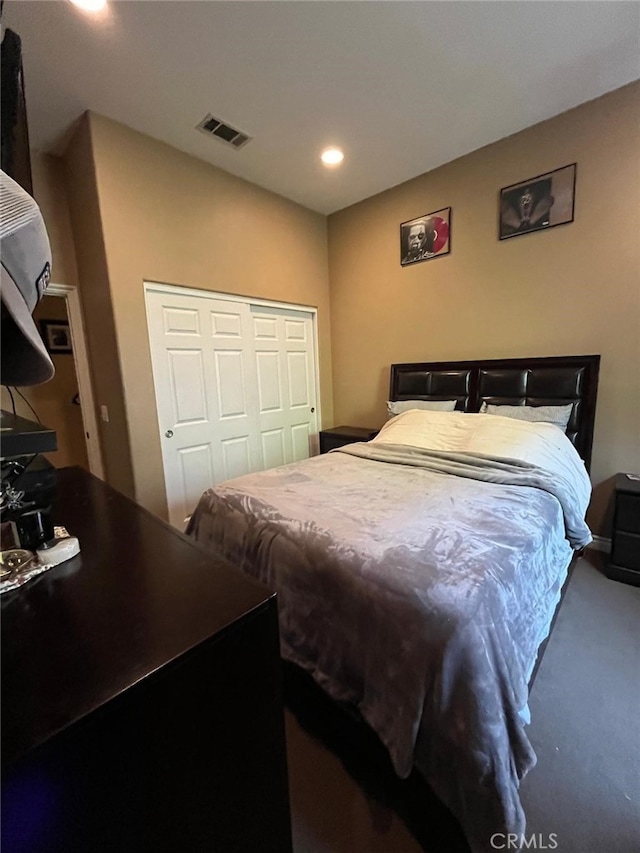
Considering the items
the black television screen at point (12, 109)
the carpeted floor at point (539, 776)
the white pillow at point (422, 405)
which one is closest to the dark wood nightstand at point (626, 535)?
the carpeted floor at point (539, 776)

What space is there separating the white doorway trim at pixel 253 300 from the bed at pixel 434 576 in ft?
5.63

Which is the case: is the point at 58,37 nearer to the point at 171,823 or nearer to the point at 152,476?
the point at 152,476

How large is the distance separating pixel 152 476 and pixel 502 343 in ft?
9.72

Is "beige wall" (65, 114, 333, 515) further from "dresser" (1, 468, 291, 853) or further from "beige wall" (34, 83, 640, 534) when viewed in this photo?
"dresser" (1, 468, 291, 853)

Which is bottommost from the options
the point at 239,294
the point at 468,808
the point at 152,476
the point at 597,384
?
the point at 468,808

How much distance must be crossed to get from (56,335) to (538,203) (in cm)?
428

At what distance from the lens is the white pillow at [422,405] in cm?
297

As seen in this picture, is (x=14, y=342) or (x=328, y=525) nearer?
(x=14, y=342)

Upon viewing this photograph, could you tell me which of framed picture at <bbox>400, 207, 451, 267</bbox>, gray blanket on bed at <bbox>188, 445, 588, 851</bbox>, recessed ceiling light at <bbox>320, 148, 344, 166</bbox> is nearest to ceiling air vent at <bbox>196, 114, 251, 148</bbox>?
recessed ceiling light at <bbox>320, 148, 344, 166</bbox>

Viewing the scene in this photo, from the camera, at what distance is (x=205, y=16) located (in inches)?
67.3

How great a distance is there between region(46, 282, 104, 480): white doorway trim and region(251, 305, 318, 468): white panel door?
4.56 ft

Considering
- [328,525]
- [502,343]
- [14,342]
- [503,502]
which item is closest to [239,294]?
[502,343]

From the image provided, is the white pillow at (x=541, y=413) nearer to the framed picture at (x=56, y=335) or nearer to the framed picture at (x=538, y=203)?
the framed picture at (x=538, y=203)

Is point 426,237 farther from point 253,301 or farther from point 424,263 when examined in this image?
point 253,301
